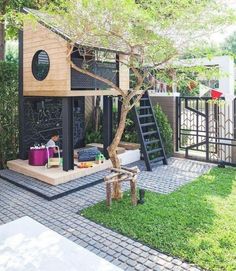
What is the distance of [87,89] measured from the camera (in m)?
8.91

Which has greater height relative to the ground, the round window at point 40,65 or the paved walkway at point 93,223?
the round window at point 40,65

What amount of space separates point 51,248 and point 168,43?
4021 millimetres

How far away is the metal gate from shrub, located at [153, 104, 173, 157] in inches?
17.0

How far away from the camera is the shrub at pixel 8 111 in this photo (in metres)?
9.27

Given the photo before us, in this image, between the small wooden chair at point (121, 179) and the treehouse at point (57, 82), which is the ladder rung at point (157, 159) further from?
the small wooden chair at point (121, 179)

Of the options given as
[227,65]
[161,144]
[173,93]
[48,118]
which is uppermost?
[227,65]

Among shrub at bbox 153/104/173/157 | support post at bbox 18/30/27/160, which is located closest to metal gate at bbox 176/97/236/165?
shrub at bbox 153/104/173/157

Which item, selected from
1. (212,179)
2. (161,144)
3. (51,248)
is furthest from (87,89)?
(51,248)

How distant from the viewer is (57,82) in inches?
316

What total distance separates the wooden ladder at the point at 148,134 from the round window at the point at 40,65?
112 inches

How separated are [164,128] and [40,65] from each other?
14.1 feet

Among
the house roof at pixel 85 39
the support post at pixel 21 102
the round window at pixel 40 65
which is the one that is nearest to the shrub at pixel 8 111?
the support post at pixel 21 102

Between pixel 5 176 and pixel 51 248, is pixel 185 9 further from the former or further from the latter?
pixel 5 176

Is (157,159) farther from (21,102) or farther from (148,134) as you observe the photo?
(21,102)
